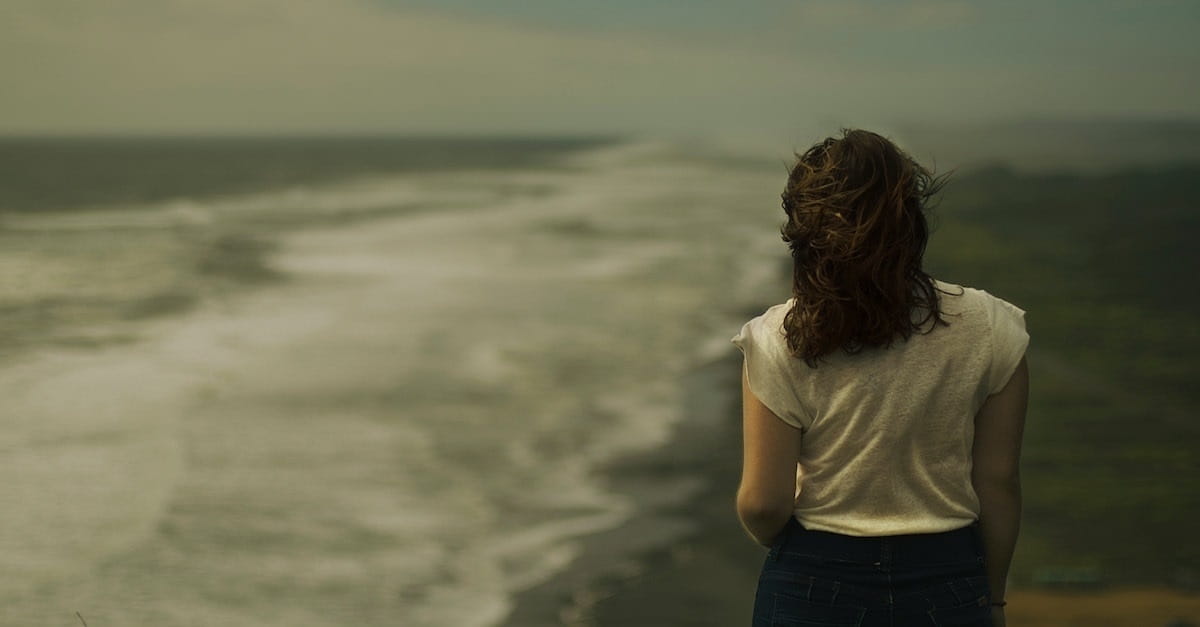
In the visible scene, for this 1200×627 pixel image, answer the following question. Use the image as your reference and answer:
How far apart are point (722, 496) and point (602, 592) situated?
2.01m

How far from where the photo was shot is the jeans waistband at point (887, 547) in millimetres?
1647

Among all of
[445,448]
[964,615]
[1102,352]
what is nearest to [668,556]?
[445,448]

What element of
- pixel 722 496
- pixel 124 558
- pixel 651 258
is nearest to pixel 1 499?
pixel 124 558

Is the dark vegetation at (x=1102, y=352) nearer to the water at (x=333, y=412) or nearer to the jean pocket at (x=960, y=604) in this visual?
the water at (x=333, y=412)

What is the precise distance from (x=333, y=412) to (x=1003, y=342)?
1015 cm

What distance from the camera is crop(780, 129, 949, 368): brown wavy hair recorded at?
5.08ft

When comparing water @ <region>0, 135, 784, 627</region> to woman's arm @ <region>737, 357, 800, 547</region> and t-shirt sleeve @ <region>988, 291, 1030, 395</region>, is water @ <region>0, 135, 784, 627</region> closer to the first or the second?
woman's arm @ <region>737, 357, 800, 547</region>

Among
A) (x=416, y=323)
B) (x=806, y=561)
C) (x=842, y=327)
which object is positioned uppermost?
(x=842, y=327)

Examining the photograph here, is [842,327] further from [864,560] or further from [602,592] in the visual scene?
[602,592]

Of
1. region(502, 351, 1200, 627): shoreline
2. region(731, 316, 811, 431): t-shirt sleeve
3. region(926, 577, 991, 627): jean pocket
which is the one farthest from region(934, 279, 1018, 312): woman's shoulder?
region(502, 351, 1200, 627): shoreline

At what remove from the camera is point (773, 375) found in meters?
1.60

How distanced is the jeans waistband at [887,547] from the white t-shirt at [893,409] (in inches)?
0.4

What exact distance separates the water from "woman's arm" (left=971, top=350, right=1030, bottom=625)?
4696 millimetres

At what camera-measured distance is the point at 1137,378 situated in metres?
11.4
